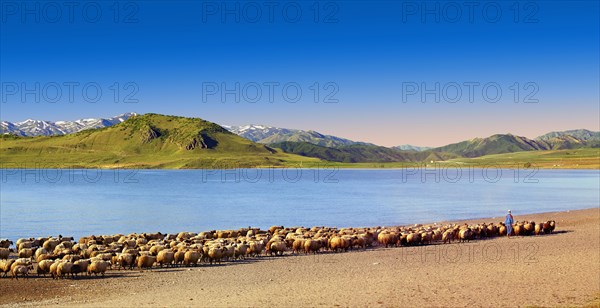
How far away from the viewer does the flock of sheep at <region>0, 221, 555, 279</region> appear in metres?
23.4

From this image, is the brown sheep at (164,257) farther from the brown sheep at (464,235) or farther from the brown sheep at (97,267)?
the brown sheep at (464,235)

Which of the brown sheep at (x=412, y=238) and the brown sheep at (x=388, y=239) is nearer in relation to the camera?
the brown sheep at (x=388, y=239)

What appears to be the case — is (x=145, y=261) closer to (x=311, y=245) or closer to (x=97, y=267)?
(x=97, y=267)

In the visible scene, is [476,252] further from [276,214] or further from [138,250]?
[276,214]

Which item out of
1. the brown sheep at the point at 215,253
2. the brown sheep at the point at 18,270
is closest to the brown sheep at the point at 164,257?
the brown sheep at the point at 215,253

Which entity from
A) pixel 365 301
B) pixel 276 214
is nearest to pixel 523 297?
pixel 365 301

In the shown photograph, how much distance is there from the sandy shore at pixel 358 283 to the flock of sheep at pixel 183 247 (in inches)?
32.0

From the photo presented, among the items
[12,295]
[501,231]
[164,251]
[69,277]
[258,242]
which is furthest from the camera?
[501,231]

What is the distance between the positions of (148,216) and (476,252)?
1524 inches

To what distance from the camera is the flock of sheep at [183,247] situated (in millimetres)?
23422

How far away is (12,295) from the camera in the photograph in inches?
782

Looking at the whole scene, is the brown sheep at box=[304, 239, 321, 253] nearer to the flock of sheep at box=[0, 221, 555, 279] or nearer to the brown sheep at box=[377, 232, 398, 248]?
the flock of sheep at box=[0, 221, 555, 279]

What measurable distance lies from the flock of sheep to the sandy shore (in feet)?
2.66

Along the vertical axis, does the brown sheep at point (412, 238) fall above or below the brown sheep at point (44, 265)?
below
